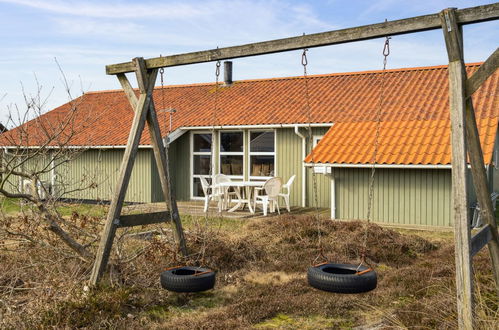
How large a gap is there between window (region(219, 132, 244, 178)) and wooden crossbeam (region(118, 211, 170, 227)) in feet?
35.0

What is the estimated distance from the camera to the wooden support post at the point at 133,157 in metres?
6.14

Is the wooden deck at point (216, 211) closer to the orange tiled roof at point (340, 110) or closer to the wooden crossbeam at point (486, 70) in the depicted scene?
the orange tiled roof at point (340, 110)

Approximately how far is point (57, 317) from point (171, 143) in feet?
45.1

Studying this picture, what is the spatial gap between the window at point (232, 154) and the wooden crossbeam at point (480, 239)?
12.8 metres

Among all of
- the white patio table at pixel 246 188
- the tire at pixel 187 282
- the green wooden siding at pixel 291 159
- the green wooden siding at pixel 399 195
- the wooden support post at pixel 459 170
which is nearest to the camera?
the wooden support post at pixel 459 170

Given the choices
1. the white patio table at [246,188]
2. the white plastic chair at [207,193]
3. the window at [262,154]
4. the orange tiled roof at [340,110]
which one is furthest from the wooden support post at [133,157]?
the window at [262,154]

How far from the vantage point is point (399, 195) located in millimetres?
12328

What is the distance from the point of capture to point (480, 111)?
49.5 feet

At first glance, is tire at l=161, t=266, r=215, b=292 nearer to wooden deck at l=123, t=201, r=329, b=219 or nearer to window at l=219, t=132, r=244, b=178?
wooden deck at l=123, t=201, r=329, b=219

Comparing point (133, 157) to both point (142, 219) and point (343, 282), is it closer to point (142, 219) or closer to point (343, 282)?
point (142, 219)

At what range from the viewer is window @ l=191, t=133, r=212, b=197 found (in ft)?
60.1

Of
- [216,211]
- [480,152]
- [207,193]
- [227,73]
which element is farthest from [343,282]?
[227,73]

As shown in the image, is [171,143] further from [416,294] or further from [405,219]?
[416,294]

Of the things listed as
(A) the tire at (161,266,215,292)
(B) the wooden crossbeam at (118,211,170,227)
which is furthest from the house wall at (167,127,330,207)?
(A) the tire at (161,266,215,292)
